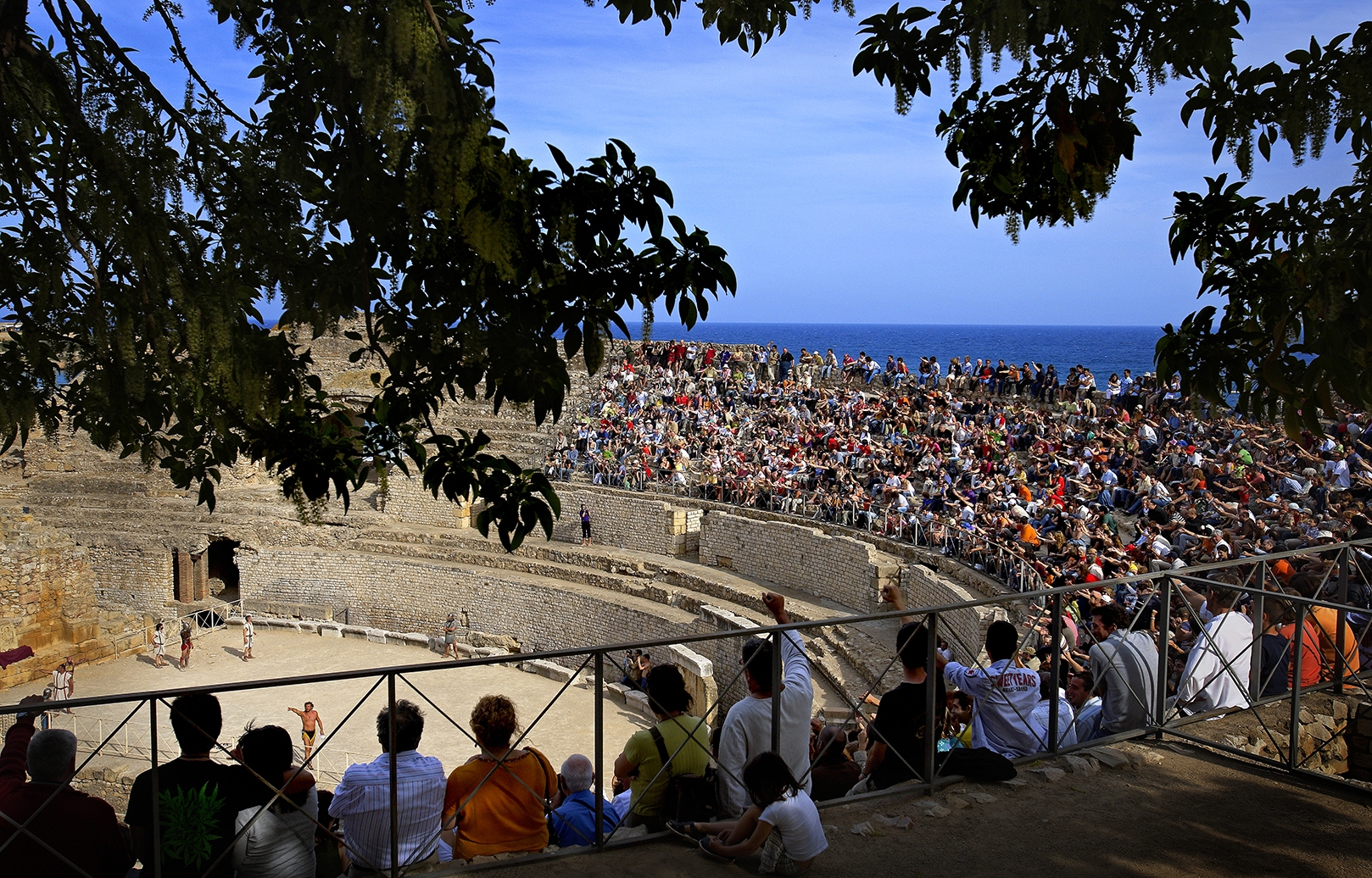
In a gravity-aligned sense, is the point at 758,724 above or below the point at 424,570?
above

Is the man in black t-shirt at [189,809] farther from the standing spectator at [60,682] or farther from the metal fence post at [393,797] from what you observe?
the standing spectator at [60,682]

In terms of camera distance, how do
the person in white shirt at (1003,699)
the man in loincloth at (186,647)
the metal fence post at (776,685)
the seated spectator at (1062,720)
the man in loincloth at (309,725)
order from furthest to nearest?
the man in loincloth at (186,647)
the man in loincloth at (309,725)
the seated spectator at (1062,720)
the person in white shirt at (1003,699)
the metal fence post at (776,685)

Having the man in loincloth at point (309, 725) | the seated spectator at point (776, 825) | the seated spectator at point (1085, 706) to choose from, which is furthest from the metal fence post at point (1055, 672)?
the man in loincloth at point (309, 725)

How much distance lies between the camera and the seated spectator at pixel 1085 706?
18.8ft

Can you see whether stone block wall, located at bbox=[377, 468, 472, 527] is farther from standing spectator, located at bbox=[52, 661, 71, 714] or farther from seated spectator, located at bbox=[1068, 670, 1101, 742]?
seated spectator, located at bbox=[1068, 670, 1101, 742]

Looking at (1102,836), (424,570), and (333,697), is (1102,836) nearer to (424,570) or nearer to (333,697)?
(333,697)

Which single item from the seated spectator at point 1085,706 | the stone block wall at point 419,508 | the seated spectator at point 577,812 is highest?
the seated spectator at point 1085,706

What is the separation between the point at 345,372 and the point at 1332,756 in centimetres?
3454

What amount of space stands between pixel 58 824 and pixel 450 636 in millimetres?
16611

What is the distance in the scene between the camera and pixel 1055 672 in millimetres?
5176

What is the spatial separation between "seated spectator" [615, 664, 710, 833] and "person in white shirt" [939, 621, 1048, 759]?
5.58 ft

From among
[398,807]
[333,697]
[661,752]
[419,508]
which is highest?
[661,752]

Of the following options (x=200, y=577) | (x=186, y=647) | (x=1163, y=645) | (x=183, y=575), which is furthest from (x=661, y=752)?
(x=200, y=577)

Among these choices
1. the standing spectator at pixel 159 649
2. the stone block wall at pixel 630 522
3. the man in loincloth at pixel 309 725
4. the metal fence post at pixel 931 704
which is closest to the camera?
the metal fence post at pixel 931 704
